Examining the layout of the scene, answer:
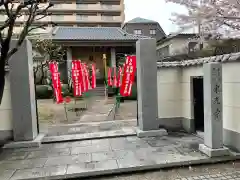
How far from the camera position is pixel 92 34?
83.4 feet

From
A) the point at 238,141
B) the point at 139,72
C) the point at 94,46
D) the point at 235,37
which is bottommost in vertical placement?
the point at 238,141

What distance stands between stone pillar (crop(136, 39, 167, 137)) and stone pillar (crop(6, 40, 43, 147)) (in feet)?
11.2

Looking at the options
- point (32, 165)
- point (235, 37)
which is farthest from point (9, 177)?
point (235, 37)

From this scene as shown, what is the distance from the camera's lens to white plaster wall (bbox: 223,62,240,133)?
5296 mm

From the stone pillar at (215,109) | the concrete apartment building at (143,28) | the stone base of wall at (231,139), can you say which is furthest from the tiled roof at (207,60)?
the concrete apartment building at (143,28)

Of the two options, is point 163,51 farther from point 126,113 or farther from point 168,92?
point 168,92

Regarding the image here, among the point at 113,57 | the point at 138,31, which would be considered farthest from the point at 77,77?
the point at 138,31

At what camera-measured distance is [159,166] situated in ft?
16.2

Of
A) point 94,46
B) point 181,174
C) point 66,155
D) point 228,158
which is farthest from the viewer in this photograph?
point 94,46

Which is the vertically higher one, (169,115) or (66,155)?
(169,115)

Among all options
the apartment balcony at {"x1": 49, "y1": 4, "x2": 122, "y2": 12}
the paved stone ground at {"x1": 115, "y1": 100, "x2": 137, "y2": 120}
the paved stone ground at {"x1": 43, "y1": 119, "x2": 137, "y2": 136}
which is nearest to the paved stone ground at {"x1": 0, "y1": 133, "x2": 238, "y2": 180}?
the paved stone ground at {"x1": 43, "y1": 119, "x2": 137, "y2": 136}

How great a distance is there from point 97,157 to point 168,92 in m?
3.55

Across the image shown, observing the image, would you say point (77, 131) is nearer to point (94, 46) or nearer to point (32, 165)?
point (32, 165)

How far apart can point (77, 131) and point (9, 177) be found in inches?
145
